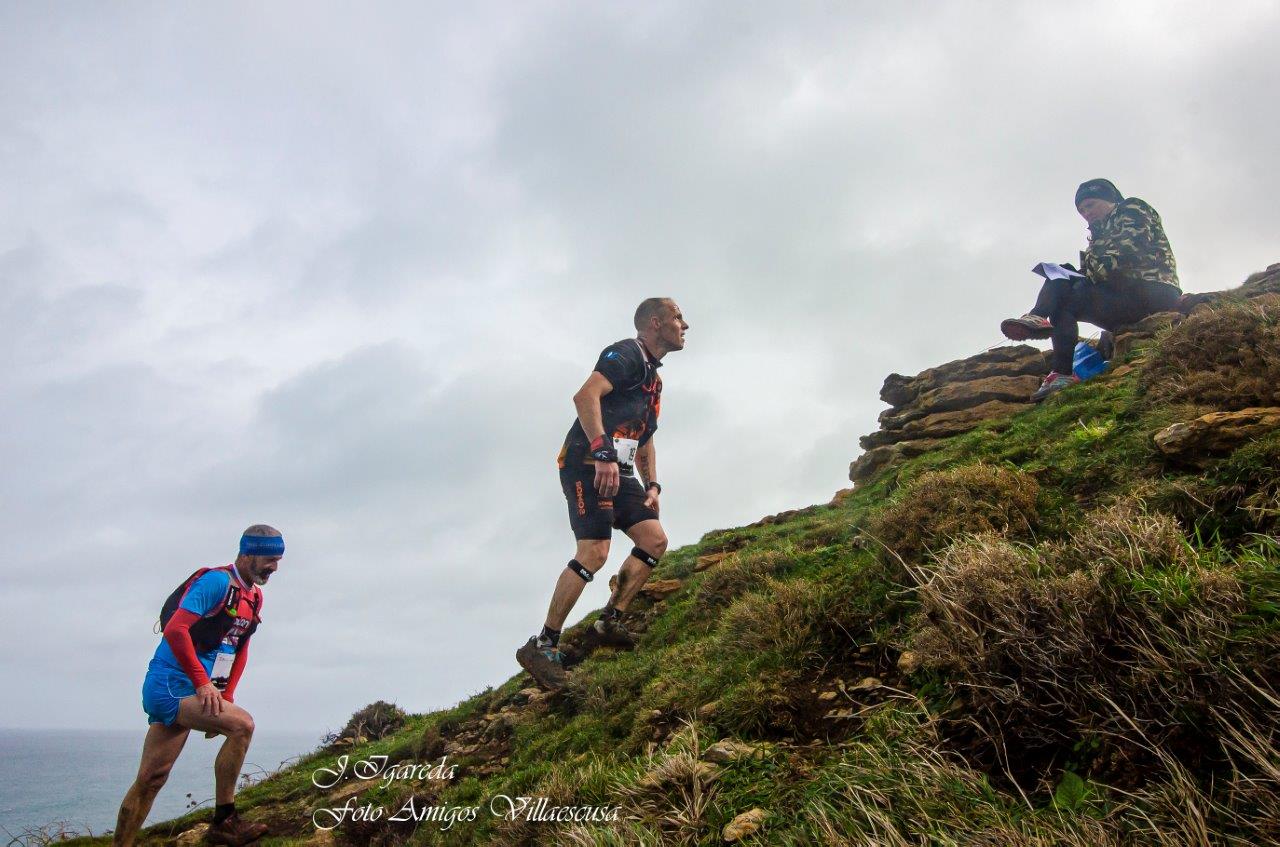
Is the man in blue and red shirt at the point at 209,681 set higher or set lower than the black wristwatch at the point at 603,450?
lower

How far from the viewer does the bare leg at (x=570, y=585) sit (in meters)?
6.83

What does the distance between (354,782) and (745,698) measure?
5375mm

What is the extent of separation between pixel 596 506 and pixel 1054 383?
20.5ft

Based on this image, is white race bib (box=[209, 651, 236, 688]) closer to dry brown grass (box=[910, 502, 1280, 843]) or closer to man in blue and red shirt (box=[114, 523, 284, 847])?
man in blue and red shirt (box=[114, 523, 284, 847])

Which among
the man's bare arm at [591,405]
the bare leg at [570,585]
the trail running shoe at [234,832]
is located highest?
the man's bare arm at [591,405]

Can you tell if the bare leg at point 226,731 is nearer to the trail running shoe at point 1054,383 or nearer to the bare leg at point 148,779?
the bare leg at point 148,779

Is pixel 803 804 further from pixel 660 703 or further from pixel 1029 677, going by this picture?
pixel 660 703

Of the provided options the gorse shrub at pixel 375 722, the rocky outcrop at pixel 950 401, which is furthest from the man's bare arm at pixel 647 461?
the gorse shrub at pixel 375 722

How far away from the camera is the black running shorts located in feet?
23.0

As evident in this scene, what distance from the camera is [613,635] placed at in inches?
292

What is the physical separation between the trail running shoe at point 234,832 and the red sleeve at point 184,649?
5.34 feet

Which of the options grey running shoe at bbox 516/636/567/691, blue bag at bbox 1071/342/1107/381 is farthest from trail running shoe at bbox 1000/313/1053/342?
grey running shoe at bbox 516/636/567/691

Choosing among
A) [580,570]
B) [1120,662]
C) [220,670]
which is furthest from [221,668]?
[1120,662]

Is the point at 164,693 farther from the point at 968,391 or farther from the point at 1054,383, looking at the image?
the point at 968,391
